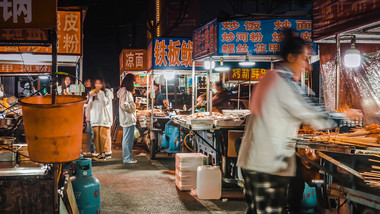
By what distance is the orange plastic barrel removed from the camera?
13.2 feet

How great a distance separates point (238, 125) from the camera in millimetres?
7723

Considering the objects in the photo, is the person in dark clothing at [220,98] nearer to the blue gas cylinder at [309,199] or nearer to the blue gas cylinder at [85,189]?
the blue gas cylinder at [309,199]

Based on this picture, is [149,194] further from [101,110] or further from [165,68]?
[165,68]

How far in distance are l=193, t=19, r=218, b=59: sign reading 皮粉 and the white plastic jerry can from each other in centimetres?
277

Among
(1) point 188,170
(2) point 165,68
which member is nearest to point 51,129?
(1) point 188,170

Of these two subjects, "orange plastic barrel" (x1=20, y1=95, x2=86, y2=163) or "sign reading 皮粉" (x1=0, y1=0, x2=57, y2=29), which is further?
"sign reading 皮粉" (x1=0, y1=0, x2=57, y2=29)

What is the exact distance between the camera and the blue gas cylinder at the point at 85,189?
18.5 feet

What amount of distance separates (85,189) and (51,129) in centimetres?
186

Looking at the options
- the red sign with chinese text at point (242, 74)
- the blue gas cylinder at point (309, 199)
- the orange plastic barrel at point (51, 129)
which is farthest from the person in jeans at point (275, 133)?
the red sign with chinese text at point (242, 74)

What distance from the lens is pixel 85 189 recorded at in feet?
18.5

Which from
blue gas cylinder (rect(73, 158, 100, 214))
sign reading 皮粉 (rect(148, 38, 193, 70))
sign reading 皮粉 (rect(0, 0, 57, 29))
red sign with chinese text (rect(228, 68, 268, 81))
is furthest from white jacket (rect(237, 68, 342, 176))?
red sign with chinese text (rect(228, 68, 268, 81))

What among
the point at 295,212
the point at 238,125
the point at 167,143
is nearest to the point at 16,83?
the point at 167,143

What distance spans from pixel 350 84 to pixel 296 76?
14.5 feet

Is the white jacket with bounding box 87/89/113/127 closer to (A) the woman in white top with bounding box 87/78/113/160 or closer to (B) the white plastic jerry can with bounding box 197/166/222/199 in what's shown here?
(A) the woman in white top with bounding box 87/78/113/160
